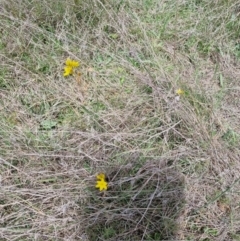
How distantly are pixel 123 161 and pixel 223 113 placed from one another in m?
0.61

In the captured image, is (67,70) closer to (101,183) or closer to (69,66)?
(69,66)

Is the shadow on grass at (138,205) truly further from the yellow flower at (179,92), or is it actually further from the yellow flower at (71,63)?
the yellow flower at (71,63)

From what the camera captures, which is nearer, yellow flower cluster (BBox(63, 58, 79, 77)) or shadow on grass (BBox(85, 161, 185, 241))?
shadow on grass (BBox(85, 161, 185, 241))

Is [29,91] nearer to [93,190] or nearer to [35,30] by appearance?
[35,30]

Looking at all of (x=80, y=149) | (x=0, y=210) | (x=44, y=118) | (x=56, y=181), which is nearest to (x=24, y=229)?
(x=0, y=210)

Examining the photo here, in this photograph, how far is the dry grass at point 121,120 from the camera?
4.83 ft

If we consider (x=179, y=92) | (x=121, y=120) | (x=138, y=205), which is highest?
(x=179, y=92)

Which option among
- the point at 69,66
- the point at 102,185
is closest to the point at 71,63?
the point at 69,66

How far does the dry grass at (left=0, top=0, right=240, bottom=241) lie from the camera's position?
1.47 m

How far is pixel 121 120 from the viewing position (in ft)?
5.46

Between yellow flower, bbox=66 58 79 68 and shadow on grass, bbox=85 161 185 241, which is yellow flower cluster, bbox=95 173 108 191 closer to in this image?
shadow on grass, bbox=85 161 185 241

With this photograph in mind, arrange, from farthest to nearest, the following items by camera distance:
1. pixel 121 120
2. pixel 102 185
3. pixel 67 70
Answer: pixel 67 70
pixel 121 120
pixel 102 185

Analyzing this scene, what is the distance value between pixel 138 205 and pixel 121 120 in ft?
1.38

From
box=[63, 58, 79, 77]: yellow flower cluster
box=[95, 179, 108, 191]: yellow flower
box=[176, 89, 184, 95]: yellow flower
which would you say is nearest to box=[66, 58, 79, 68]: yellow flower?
box=[63, 58, 79, 77]: yellow flower cluster
